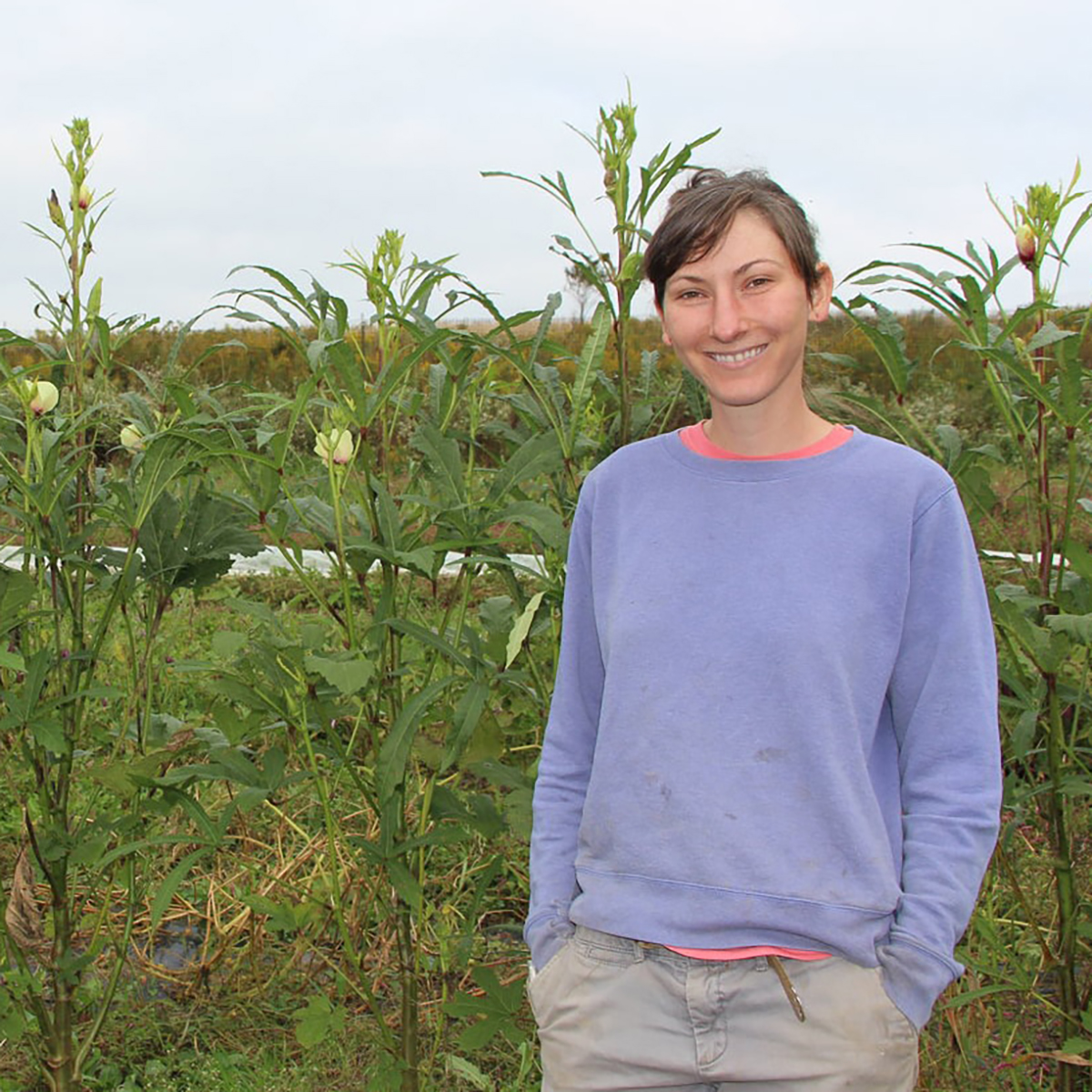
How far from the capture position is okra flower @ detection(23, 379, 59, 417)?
1885mm

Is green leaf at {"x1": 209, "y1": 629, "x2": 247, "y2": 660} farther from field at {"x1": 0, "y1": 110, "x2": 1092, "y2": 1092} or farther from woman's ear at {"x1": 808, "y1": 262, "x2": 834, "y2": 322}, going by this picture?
woman's ear at {"x1": 808, "y1": 262, "x2": 834, "y2": 322}

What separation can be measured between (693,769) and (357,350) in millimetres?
748

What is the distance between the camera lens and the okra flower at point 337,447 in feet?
5.45

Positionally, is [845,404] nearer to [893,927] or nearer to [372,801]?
[893,927]

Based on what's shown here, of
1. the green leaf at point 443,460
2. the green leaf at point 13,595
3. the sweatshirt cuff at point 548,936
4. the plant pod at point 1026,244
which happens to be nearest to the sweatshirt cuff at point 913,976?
the sweatshirt cuff at point 548,936

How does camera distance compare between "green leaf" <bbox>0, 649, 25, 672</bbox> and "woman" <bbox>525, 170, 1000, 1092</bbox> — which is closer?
"woman" <bbox>525, 170, 1000, 1092</bbox>

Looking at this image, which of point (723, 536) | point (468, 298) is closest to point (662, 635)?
point (723, 536)

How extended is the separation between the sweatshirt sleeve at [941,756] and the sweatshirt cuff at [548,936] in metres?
0.33

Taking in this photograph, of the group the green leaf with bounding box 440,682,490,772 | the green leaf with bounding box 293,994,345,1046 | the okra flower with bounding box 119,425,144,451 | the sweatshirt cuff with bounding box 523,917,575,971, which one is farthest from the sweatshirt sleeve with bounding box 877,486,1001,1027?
the okra flower with bounding box 119,425,144,451

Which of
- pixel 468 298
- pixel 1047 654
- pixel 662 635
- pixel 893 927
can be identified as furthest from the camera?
pixel 468 298

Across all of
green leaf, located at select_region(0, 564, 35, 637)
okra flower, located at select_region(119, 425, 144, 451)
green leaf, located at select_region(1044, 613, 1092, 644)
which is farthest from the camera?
okra flower, located at select_region(119, 425, 144, 451)

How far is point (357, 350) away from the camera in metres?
1.73

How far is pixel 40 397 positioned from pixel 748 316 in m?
1.08

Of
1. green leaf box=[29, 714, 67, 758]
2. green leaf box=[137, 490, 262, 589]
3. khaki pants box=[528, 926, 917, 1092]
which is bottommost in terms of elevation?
khaki pants box=[528, 926, 917, 1092]
